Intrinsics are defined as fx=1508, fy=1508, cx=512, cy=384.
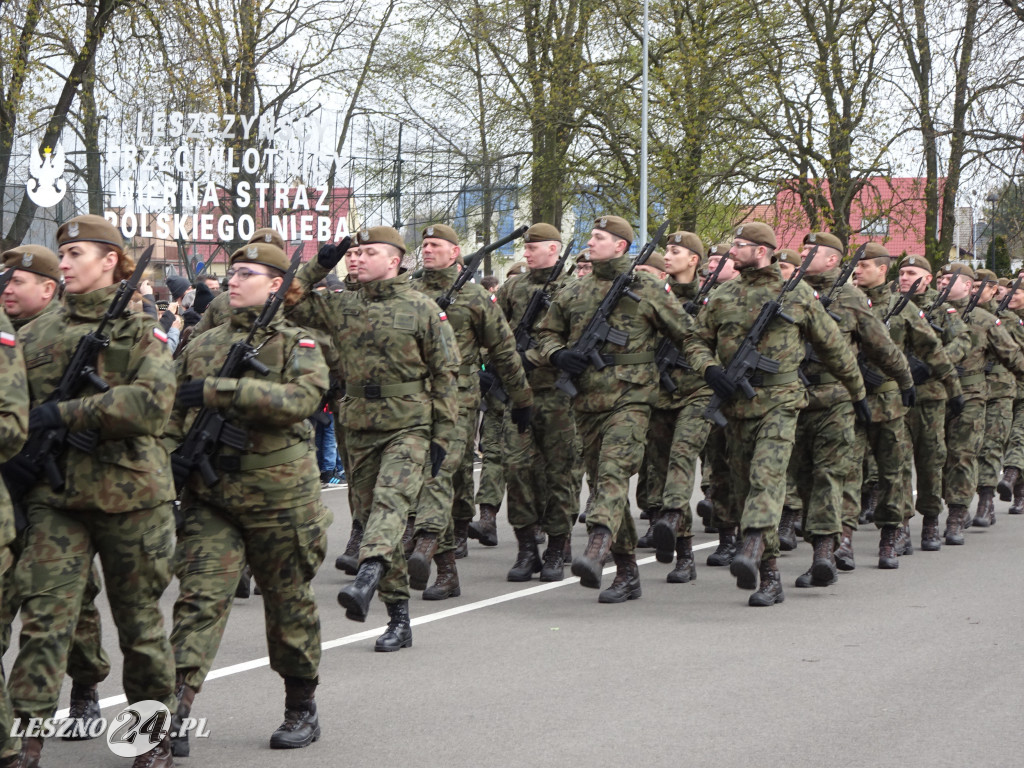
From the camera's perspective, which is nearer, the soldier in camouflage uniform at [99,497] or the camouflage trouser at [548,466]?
the soldier in camouflage uniform at [99,497]

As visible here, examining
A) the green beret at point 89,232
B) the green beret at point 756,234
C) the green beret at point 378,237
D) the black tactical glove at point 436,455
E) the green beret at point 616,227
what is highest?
the green beret at point 616,227

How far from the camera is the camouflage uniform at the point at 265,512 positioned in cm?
523

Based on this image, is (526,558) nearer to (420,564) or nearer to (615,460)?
(615,460)

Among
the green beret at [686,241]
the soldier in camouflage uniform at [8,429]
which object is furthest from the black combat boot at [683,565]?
the soldier in camouflage uniform at [8,429]

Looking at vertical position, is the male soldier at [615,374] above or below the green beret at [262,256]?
below

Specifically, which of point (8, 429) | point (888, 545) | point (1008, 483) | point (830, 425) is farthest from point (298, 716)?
point (1008, 483)

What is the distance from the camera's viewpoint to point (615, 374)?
870 centimetres

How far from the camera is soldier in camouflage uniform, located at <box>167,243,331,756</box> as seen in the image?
5.23 metres

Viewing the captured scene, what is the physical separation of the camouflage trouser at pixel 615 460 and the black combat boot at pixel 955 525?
3.71m

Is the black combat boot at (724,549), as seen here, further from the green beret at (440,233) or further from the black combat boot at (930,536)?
the green beret at (440,233)

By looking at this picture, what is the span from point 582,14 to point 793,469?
24056mm

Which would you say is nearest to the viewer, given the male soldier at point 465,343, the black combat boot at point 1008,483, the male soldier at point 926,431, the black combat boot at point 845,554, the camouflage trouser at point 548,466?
the male soldier at point 465,343

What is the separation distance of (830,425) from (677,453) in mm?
1010

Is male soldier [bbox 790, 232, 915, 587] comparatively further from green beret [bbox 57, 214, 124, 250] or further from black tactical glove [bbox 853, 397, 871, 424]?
green beret [bbox 57, 214, 124, 250]
